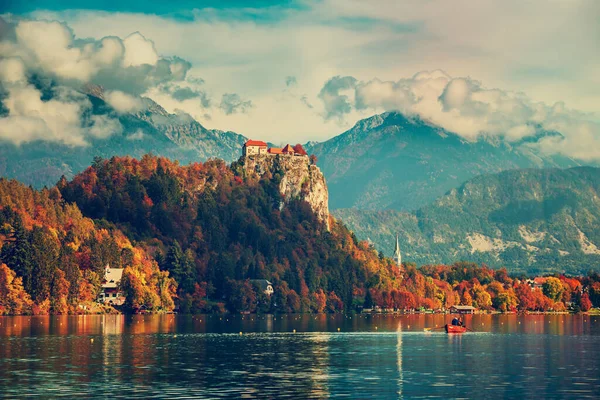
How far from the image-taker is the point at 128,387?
302 ft

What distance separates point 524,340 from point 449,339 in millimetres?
13561

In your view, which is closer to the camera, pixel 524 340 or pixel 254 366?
pixel 254 366

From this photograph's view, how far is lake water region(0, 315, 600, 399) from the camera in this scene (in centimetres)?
9069

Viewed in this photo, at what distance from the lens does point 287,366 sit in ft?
377

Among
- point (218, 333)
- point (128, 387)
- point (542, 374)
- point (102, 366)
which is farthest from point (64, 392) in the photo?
point (218, 333)

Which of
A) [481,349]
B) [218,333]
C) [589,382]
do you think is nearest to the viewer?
[589,382]

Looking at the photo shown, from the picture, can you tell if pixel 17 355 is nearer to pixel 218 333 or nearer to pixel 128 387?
pixel 128 387

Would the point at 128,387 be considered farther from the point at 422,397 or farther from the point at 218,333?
the point at 218,333

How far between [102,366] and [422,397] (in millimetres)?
41279

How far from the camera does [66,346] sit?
452 feet

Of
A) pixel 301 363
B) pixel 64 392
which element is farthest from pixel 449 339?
pixel 64 392

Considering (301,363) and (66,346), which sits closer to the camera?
(301,363)

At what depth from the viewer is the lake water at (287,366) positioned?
298 ft

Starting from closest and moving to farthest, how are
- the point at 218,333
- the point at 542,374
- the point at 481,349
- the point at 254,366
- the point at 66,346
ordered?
the point at 542,374, the point at 254,366, the point at 66,346, the point at 481,349, the point at 218,333
